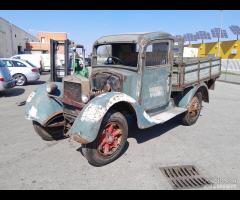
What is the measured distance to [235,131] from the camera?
6.39m

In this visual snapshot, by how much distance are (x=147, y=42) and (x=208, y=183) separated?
279cm

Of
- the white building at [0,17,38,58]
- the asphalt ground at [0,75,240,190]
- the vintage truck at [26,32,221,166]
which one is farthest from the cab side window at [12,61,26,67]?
the white building at [0,17,38,58]

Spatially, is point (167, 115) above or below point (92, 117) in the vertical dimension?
below

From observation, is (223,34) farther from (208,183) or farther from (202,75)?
(208,183)

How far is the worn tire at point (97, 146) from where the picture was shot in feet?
14.0

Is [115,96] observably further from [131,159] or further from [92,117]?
[131,159]

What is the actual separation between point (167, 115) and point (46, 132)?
8.54 ft

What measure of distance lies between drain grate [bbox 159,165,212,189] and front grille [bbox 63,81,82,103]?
6.45 feet

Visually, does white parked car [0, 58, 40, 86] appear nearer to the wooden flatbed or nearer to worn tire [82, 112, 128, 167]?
the wooden flatbed

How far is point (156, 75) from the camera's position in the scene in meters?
5.54

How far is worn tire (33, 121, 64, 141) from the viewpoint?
17.8 ft

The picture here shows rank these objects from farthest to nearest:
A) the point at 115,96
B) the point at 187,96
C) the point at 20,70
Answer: the point at 20,70 → the point at 187,96 → the point at 115,96

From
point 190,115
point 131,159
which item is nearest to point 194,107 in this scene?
point 190,115
